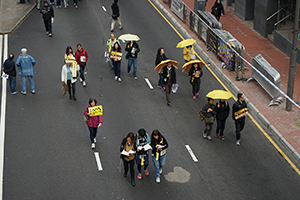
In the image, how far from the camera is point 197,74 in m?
17.8

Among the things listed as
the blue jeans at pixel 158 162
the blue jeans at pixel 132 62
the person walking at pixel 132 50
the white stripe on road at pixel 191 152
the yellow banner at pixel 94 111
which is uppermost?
the person walking at pixel 132 50

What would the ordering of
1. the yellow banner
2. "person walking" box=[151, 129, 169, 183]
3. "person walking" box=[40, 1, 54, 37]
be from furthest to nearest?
"person walking" box=[40, 1, 54, 37] < the yellow banner < "person walking" box=[151, 129, 169, 183]

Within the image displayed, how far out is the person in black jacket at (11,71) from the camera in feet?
58.9

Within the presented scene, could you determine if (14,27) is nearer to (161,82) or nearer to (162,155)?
(161,82)

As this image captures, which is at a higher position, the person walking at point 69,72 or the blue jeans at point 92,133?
the person walking at point 69,72

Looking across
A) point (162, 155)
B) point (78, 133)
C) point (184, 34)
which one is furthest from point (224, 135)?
point (184, 34)

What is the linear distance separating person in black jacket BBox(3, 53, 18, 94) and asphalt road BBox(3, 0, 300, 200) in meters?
0.40

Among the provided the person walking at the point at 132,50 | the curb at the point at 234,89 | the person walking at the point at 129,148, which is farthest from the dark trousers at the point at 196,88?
the person walking at the point at 129,148

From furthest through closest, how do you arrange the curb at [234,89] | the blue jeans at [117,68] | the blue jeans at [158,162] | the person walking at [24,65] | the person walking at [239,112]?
the blue jeans at [117,68] → the person walking at [24,65] → the curb at [234,89] → the person walking at [239,112] → the blue jeans at [158,162]

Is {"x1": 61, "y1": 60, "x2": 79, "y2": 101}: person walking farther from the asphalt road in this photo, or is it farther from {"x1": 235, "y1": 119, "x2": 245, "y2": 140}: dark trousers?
{"x1": 235, "y1": 119, "x2": 245, "y2": 140}: dark trousers

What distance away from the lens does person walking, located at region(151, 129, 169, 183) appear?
1288cm

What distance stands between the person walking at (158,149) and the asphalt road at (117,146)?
48 cm

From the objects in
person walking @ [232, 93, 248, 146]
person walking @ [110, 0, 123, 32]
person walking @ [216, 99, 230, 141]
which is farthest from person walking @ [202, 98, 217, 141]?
person walking @ [110, 0, 123, 32]

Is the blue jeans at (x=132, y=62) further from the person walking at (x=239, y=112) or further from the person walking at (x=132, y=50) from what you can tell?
the person walking at (x=239, y=112)
